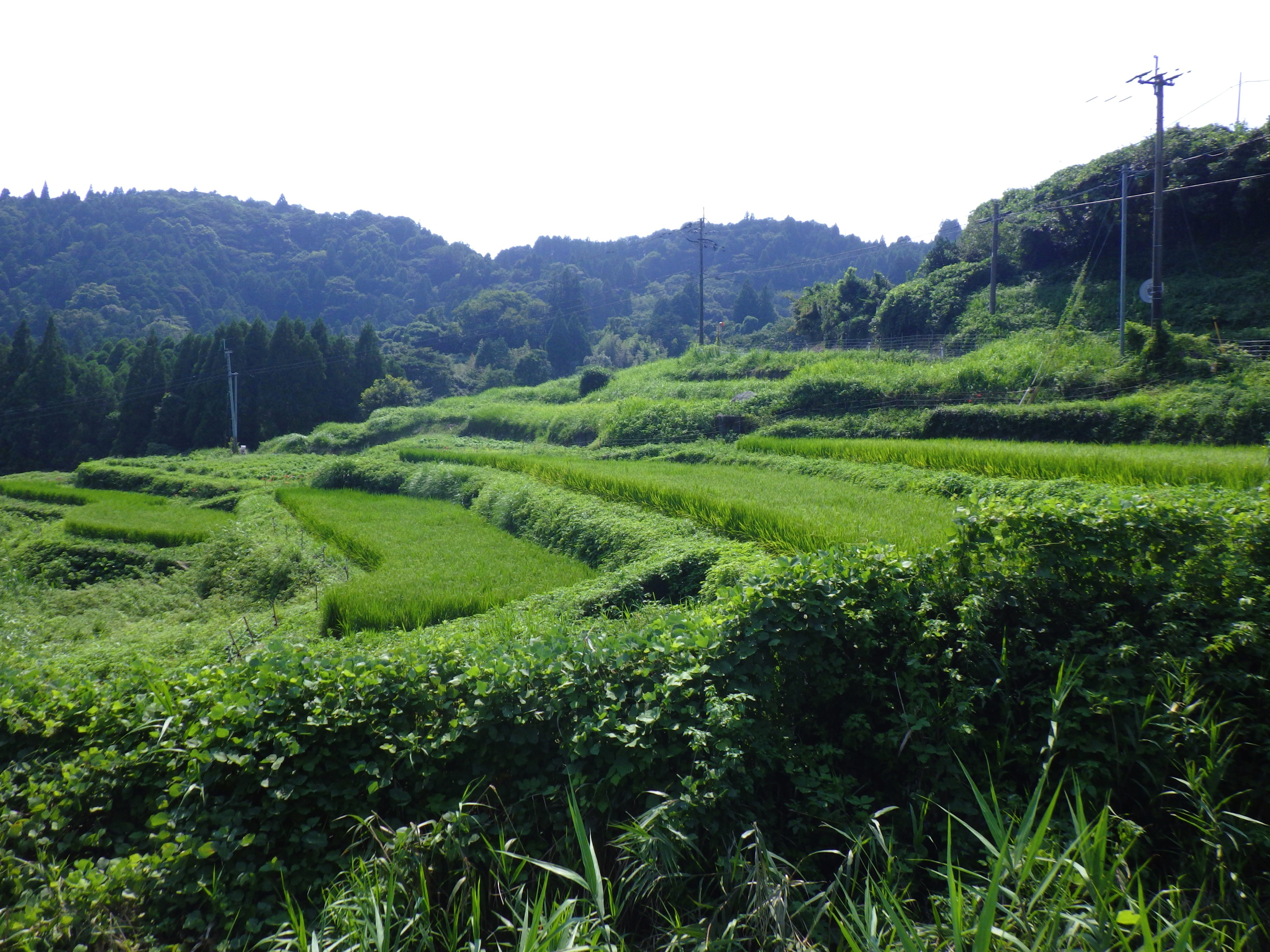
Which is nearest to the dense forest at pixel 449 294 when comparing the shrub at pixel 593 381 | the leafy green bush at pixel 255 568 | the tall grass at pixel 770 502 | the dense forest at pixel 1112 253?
the dense forest at pixel 1112 253

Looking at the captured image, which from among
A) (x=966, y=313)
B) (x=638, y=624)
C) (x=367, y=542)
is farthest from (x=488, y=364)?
(x=638, y=624)

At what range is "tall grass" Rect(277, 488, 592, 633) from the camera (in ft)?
26.2

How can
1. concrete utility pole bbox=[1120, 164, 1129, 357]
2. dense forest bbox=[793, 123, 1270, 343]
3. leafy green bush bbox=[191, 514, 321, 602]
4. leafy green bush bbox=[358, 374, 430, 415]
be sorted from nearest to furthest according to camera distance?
leafy green bush bbox=[191, 514, 321, 602] → concrete utility pole bbox=[1120, 164, 1129, 357] → dense forest bbox=[793, 123, 1270, 343] → leafy green bush bbox=[358, 374, 430, 415]

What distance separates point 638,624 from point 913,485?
6.57 metres

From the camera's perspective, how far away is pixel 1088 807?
3533 mm

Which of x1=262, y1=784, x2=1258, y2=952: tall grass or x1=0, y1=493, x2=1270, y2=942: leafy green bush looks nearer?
x1=262, y1=784, x2=1258, y2=952: tall grass

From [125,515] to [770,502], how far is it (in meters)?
16.5

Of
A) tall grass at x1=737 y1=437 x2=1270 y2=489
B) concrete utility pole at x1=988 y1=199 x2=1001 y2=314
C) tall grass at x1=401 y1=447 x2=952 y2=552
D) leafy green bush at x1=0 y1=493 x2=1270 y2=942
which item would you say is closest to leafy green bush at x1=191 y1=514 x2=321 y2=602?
tall grass at x1=401 y1=447 x2=952 y2=552

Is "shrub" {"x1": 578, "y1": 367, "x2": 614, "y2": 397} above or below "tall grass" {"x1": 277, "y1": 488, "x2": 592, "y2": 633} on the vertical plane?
above

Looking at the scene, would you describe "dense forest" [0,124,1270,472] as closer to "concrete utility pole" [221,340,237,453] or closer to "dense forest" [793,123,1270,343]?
"dense forest" [793,123,1270,343]

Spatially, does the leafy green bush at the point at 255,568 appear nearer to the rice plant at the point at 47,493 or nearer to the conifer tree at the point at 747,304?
the rice plant at the point at 47,493

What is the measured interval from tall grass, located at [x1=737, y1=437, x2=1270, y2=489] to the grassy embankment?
13.4m

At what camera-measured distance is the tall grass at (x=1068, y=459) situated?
866 centimetres

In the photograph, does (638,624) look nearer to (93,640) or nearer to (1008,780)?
(1008,780)
